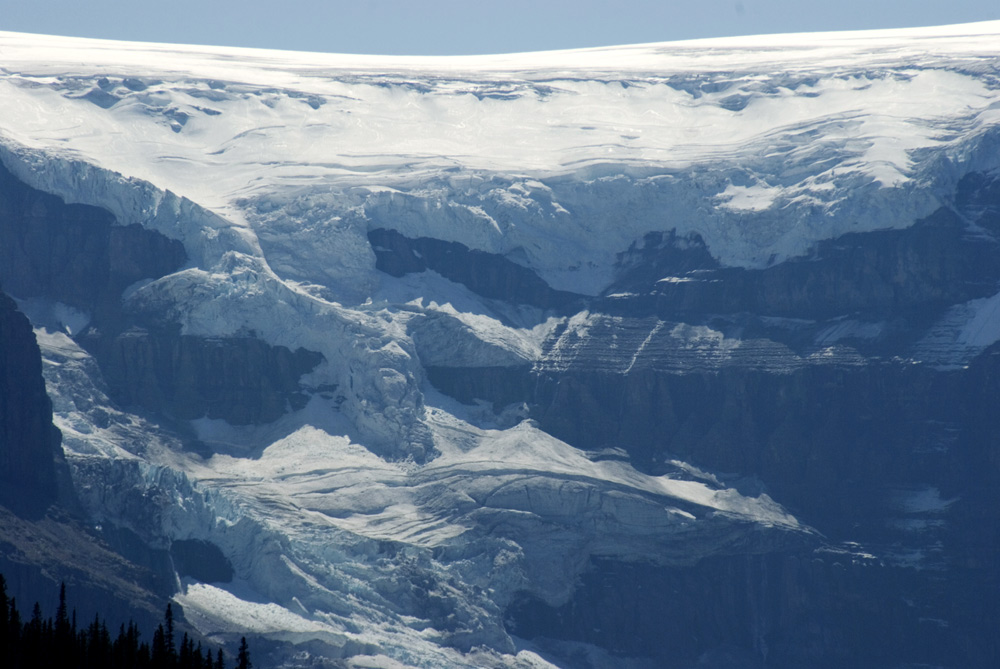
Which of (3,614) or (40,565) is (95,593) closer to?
(40,565)

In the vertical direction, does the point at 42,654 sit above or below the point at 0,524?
below

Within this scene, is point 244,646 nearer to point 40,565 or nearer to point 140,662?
point 140,662

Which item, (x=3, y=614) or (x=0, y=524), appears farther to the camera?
(x=0, y=524)

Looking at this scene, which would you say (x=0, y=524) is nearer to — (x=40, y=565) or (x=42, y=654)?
(x=40, y=565)

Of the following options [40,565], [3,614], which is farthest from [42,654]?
[40,565]

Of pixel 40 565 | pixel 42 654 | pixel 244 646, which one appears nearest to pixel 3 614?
pixel 42 654

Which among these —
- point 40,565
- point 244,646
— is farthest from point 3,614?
point 40,565

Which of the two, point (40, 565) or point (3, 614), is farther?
point (40, 565)
